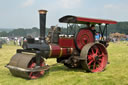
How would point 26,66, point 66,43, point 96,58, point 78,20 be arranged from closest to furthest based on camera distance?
point 26,66, point 78,20, point 66,43, point 96,58

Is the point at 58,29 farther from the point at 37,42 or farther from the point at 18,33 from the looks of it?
the point at 18,33

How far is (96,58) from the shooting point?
6.90 m

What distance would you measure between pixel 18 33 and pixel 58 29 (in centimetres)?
10418

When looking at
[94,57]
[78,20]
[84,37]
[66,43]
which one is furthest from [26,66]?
[84,37]

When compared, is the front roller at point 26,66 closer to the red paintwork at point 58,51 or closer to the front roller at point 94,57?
the red paintwork at point 58,51

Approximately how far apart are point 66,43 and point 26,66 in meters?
1.99

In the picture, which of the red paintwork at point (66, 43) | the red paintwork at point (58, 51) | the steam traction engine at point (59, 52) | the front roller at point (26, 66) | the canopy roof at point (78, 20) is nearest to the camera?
the front roller at point (26, 66)

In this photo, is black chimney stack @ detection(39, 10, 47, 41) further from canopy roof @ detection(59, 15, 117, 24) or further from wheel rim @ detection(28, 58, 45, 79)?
canopy roof @ detection(59, 15, 117, 24)

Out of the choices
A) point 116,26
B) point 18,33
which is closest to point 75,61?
point 116,26

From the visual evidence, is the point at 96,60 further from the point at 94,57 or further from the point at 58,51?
the point at 58,51

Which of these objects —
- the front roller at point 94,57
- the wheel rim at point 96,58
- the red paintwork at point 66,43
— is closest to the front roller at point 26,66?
the red paintwork at point 66,43

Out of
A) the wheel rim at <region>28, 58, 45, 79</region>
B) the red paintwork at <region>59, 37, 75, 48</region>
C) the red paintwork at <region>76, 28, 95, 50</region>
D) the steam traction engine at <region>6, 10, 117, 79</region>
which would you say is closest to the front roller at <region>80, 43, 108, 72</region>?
the steam traction engine at <region>6, 10, 117, 79</region>

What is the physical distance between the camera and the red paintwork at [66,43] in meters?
6.64

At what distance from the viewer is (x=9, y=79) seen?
562 cm
